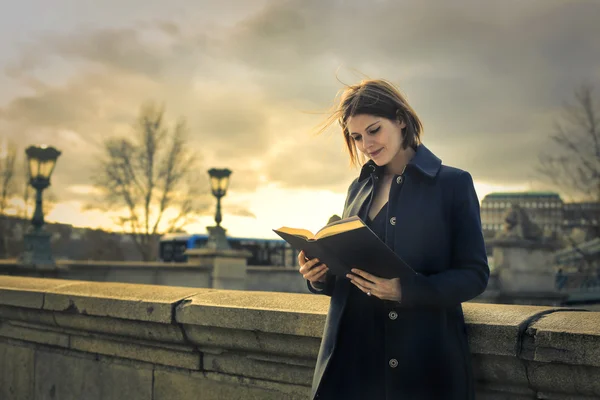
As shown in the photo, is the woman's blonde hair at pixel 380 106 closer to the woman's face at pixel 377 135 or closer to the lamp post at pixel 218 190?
the woman's face at pixel 377 135

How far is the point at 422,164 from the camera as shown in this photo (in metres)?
2.30

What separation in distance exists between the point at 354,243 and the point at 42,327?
3.08 metres

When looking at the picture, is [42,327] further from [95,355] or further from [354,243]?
[354,243]

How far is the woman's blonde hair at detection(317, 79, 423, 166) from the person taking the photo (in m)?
2.33

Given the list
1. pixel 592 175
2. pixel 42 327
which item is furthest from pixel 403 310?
pixel 592 175

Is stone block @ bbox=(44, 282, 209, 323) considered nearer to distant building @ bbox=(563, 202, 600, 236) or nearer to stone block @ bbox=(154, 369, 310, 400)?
stone block @ bbox=(154, 369, 310, 400)

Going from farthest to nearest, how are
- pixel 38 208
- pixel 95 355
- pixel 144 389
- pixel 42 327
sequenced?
1. pixel 38 208
2. pixel 42 327
3. pixel 95 355
4. pixel 144 389

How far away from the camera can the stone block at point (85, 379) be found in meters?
3.81

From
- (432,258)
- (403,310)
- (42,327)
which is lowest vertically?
(42,327)

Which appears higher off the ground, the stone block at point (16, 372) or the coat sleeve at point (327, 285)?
the coat sleeve at point (327, 285)

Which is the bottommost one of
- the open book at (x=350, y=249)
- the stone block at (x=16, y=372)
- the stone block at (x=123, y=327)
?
the stone block at (x=16, y=372)

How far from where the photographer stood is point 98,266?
17188 mm

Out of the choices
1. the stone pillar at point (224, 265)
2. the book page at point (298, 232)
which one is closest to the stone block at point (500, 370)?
the book page at point (298, 232)

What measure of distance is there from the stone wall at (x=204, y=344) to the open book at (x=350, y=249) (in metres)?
0.59
